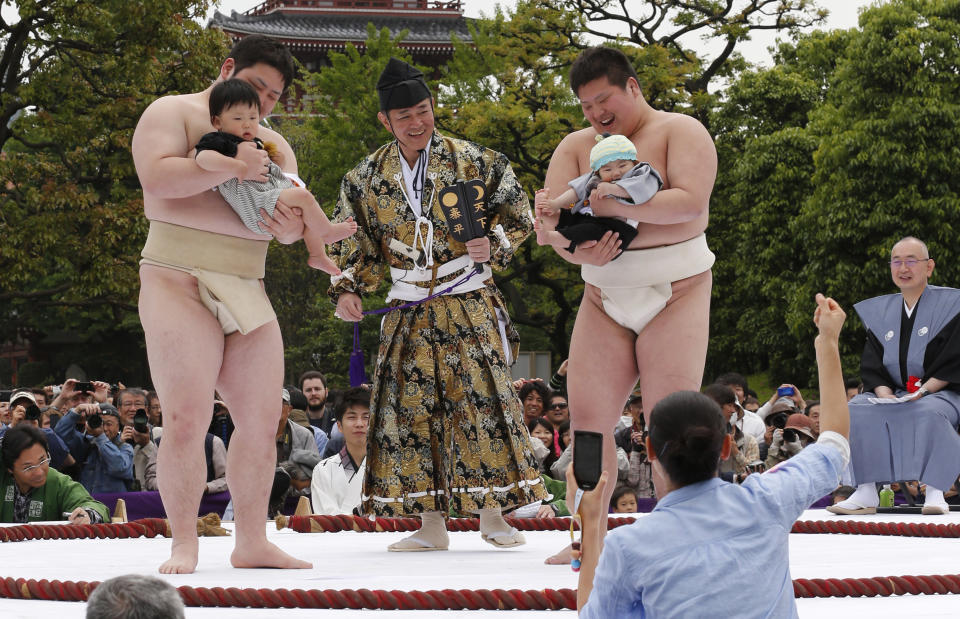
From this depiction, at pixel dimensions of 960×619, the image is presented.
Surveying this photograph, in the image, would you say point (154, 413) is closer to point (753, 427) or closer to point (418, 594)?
point (753, 427)

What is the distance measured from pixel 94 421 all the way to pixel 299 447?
103 cm

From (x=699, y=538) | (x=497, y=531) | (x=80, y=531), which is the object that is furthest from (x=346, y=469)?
(x=699, y=538)

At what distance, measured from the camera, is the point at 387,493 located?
3.63 m

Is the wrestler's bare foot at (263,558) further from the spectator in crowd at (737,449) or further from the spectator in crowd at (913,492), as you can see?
the spectator in crowd at (913,492)

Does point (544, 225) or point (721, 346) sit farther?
point (721, 346)

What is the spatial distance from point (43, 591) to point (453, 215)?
160cm

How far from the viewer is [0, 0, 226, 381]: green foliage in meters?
10.9

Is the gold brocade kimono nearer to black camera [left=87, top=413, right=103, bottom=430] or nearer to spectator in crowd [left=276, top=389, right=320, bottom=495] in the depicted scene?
spectator in crowd [left=276, top=389, right=320, bottom=495]

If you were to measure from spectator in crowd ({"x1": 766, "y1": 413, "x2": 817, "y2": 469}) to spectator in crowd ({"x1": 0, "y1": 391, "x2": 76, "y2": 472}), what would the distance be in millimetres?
3595

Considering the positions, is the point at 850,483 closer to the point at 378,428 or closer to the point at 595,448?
the point at 378,428

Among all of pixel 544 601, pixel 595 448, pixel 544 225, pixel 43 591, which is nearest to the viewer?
pixel 595 448

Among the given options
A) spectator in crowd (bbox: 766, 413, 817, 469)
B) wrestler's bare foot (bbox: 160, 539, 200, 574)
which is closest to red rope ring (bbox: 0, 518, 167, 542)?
wrestler's bare foot (bbox: 160, 539, 200, 574)

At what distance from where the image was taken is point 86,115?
1116 centimetres

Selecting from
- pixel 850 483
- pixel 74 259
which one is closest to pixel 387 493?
pixel 850 483
